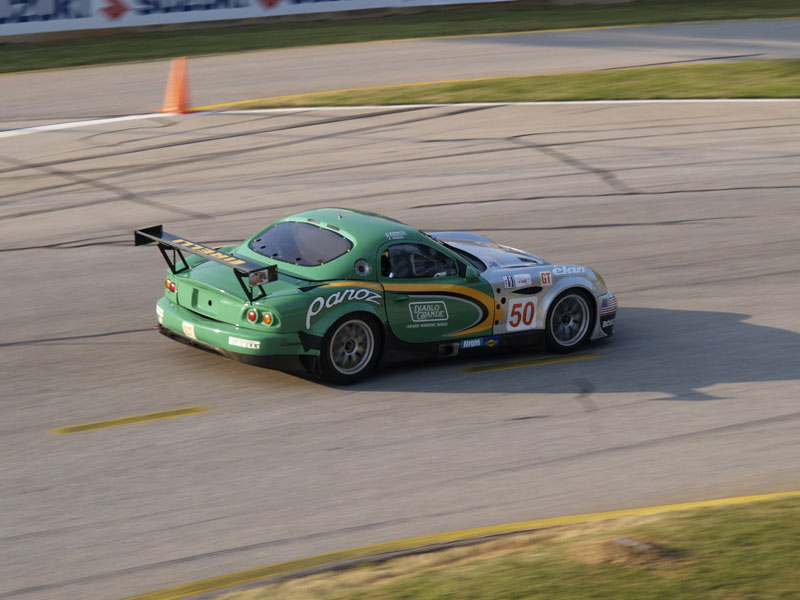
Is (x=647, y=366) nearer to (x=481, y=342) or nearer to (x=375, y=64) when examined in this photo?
(x=481, y=342)

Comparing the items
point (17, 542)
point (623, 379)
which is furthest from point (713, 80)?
point (17, 542)

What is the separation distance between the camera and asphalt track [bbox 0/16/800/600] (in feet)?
23.0

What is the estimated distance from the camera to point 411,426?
8477mm

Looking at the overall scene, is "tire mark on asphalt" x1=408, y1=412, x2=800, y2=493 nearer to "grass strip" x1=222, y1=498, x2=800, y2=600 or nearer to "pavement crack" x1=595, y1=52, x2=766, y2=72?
"grass strip" x1=222, y1=498, x2=800, y2=600

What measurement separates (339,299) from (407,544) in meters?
2.77

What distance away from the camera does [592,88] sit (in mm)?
22359

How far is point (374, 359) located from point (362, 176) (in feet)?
25.7

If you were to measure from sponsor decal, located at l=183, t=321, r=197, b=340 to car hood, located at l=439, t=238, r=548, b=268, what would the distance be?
2669 millimetres

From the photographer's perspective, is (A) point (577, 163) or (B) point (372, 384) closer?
(B) point (372, 384)

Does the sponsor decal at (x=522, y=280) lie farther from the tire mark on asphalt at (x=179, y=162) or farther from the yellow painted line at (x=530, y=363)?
the tire mark on asphalt at (x=179, y=162)

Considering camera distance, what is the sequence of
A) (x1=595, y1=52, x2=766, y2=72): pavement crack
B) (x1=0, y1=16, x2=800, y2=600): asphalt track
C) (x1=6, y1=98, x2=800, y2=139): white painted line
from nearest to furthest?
(x1=0, y1=16, x2=800, y2=600): asphalt track, (x1=6, y1=98, x2=800, y2=139): white painted line, (x1=595, y1=52, x2=766, y2=72): pavement crack

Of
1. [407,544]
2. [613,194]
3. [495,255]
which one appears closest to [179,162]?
[613,194]

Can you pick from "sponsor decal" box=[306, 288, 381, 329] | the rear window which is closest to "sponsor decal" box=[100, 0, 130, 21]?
the rear window

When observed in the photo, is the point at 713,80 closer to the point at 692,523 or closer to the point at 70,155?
the point at 70,155
